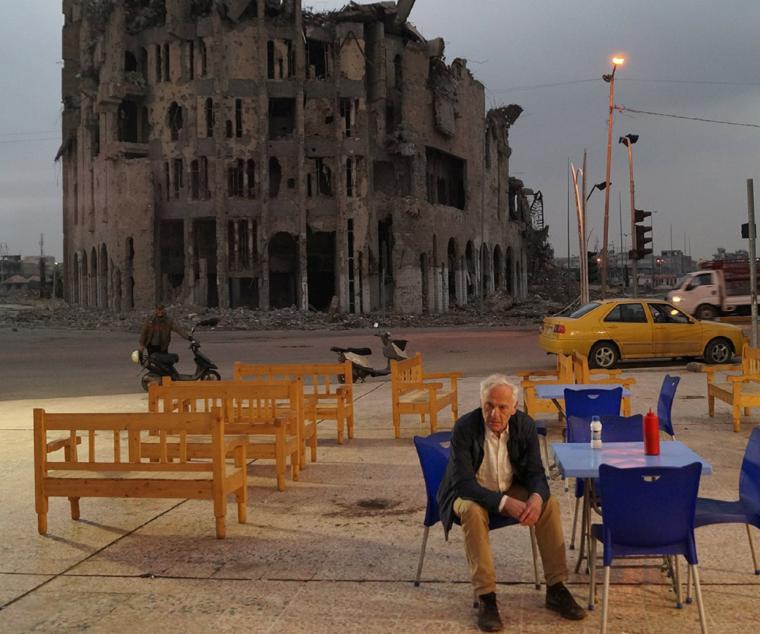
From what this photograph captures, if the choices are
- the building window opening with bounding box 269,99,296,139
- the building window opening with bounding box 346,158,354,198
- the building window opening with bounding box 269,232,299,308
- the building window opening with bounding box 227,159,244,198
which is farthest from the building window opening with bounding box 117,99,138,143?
the building window opening with bounding box 346,158,354,198

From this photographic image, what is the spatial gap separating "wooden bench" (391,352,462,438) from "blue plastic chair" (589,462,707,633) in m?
5.43

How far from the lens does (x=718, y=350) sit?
18.1 m

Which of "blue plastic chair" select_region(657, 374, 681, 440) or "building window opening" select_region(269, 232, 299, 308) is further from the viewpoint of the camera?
"building window opening" select_region(269, 232, 299, 308)

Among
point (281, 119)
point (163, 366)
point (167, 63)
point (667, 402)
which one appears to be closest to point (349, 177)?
point (281, 119)

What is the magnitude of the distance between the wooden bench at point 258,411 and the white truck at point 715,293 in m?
27.2

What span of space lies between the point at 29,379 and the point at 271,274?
100 ft

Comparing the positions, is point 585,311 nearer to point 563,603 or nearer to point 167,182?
point 563,603

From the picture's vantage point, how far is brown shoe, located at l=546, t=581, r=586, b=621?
414 cm

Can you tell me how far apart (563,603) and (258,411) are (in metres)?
4.74

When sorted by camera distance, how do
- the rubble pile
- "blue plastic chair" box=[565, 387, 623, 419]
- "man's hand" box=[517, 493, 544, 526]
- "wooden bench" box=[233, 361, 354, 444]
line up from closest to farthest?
"man's hand" box=[517, 493, 544, 526] < "blue plastic chair" box=[565, 387, 623, 419] < "wooden bench" box=[233, 361, 354, 444] < the rubble pile

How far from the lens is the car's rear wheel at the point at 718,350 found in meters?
18.0

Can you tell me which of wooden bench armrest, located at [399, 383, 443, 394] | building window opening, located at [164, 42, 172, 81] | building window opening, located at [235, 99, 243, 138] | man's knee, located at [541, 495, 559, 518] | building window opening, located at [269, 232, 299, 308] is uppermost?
building window opening, located at [164, 42, 172, 81]

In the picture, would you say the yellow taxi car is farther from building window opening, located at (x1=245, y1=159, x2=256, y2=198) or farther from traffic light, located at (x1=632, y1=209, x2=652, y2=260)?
building window opening, located at (x1=245, y1=159, x2=256, y2=198)

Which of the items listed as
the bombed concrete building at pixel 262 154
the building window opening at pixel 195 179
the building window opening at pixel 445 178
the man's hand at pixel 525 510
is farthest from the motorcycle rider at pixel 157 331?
the building window opening at pixel 445 178
